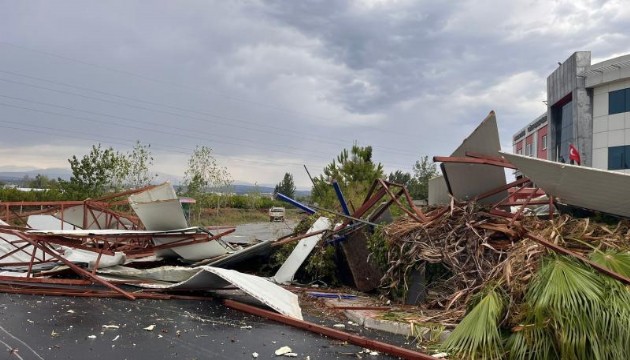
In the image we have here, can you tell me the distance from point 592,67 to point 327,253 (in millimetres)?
30387

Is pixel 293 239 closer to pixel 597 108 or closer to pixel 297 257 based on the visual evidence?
pixel 297 257

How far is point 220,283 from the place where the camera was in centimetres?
633

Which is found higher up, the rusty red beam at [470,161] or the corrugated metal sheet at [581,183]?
the rusty red beam at [470,161]

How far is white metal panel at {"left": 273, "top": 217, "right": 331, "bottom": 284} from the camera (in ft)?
26.8

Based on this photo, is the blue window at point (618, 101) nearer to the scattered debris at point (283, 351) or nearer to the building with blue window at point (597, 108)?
the building with blue window at point (597, 108)

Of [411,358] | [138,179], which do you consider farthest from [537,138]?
[411,358]

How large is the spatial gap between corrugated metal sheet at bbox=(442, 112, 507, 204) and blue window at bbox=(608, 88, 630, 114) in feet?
92.9

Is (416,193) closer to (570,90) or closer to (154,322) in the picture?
(570,90)

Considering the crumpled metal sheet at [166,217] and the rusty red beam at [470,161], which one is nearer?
the rusty red beam at [470,161]

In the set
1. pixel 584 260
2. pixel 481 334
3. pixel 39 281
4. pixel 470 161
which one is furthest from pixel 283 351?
pixel 39 281

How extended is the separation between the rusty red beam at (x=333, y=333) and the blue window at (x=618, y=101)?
3158 centimetres

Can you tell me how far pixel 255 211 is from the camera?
147ft

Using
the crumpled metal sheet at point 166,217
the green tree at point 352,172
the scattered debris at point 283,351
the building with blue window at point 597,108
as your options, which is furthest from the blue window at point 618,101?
the scattered debris at point 283,351

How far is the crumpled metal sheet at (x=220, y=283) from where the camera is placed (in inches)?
222
